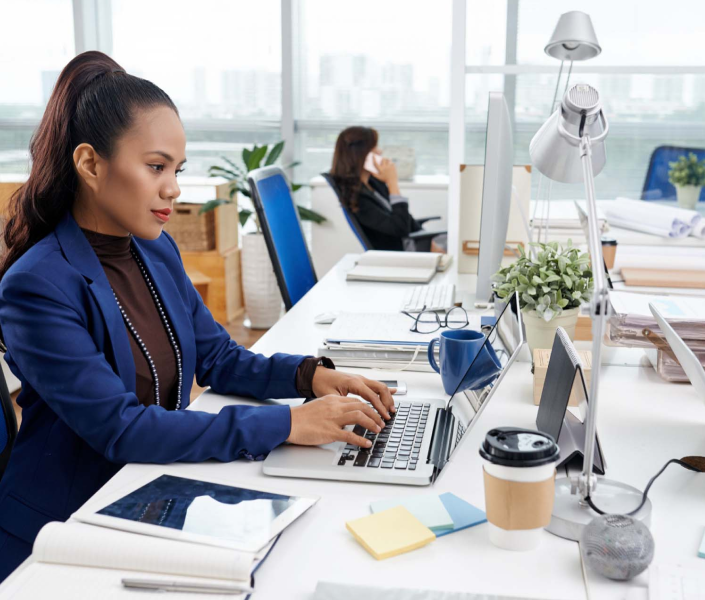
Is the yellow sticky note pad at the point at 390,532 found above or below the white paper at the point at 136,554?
below

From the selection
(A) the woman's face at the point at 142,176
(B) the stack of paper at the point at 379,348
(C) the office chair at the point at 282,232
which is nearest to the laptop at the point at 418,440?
(B) the stack of paper at the point at 379,348

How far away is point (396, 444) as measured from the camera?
43.2 inches

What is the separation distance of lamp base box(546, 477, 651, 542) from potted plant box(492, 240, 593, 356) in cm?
57

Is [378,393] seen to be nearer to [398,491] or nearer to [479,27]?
[398,491]

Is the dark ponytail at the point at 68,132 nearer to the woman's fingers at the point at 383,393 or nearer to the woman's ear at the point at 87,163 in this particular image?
the woman's ear at the point at 87,163

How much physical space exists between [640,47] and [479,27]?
21.8 inches

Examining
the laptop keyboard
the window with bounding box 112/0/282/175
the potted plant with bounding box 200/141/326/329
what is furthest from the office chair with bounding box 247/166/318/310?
the window with bounding box 112/0/282/175

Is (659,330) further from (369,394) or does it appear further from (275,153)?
(275,153)

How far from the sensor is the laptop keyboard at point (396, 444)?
1.04m

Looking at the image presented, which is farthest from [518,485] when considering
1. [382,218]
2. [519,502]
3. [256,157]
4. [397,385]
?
[256,157]

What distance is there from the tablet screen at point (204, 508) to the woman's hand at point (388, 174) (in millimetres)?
3518

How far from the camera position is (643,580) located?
31.3 inches

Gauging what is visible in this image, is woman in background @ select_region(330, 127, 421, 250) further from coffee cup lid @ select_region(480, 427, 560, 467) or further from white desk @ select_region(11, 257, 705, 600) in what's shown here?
coffee cup lid @ select_region(480, 427, 560, 467)

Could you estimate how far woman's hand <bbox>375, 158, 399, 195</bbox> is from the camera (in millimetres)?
4359
